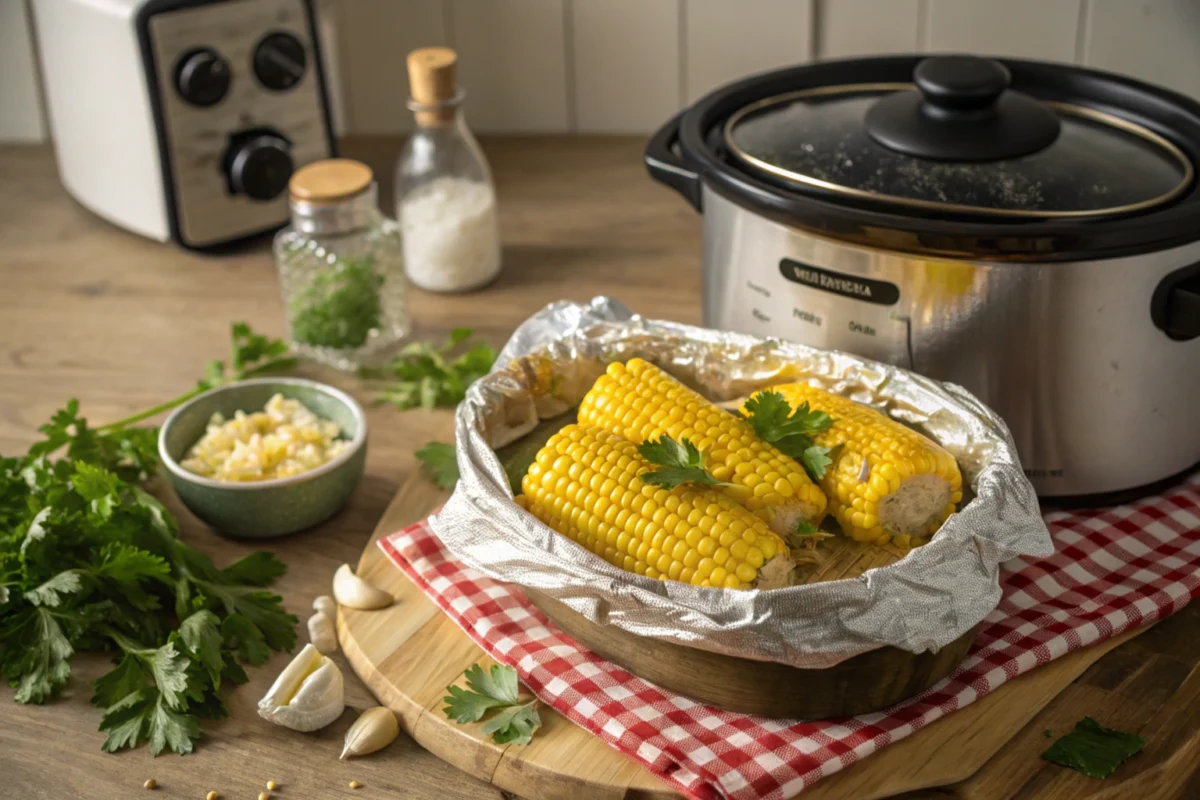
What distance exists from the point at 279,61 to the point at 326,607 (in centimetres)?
Result: 83

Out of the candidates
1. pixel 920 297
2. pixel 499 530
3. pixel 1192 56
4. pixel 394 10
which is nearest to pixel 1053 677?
pixel 920 297

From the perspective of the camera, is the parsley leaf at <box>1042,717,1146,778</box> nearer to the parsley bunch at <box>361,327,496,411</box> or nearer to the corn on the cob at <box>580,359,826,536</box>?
the corn on the cob at <box>580,359,826,536</box>

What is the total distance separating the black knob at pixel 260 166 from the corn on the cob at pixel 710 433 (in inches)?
27.7

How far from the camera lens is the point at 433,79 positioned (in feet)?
5.09

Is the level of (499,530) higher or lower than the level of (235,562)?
higher

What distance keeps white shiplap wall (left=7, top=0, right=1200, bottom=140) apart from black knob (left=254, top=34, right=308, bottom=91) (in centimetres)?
38

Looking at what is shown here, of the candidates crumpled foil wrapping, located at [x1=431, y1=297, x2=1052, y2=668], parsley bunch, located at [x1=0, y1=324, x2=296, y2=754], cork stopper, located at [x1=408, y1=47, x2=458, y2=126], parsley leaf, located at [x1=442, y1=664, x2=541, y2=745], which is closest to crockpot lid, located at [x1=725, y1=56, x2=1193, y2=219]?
crumpled foil wrapping, located at [x1=431, y1=297, x2=1052, y2=668]

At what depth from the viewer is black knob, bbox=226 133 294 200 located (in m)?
1.68

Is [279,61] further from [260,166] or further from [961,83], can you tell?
[961,83]

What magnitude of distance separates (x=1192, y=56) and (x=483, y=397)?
1.16 meters

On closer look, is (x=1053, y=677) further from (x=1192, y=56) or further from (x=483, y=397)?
(x=1192, y=56)

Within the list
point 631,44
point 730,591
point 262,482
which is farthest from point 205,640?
point 631,44

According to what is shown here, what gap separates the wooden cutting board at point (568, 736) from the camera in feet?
3.09

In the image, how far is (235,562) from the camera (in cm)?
121
